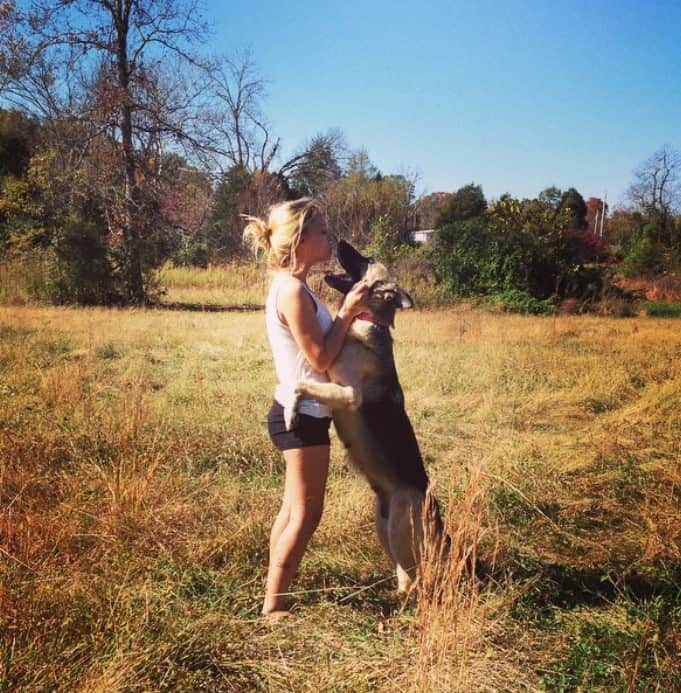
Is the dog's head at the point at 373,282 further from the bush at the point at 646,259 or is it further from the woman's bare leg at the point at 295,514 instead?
the bush at the point at 646,259

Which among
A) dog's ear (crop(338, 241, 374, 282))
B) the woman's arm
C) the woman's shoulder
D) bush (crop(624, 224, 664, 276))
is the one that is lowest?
the woman's arm

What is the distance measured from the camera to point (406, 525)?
2.85m

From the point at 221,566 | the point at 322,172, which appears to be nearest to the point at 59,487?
the point at 221,566

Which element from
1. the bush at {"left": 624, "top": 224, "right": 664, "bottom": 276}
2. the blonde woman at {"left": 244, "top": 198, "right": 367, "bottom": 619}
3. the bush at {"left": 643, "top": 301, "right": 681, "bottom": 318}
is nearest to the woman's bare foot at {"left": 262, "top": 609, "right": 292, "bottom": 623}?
the blonde woman at {"left": 244, "top": 198, "right": 367, "bottom": 619}

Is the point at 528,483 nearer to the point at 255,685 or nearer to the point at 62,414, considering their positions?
the point at 255,685

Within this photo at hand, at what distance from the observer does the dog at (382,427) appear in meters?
2.81

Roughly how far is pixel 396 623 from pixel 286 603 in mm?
551

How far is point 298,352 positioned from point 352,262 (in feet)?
2.04

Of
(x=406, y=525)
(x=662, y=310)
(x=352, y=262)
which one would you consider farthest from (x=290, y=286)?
(x=662, y=310)

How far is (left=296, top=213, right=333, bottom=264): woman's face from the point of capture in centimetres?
267

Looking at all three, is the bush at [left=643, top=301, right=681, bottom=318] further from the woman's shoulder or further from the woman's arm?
the woman's shoulder

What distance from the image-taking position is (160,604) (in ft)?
8.92

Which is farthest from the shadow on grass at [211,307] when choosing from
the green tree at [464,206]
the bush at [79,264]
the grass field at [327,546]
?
the green tree at [464,206]

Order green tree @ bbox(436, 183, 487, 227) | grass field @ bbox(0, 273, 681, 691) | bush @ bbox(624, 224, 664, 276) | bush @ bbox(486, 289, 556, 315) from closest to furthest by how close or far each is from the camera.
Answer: grass field @ bbox(0, 273, 681, 691), bush @ bbox(486, 289, 556, 315), bush @ bbox(624, 224, 664, 276), green tree @ bbox(436, 183, 487, 227)
